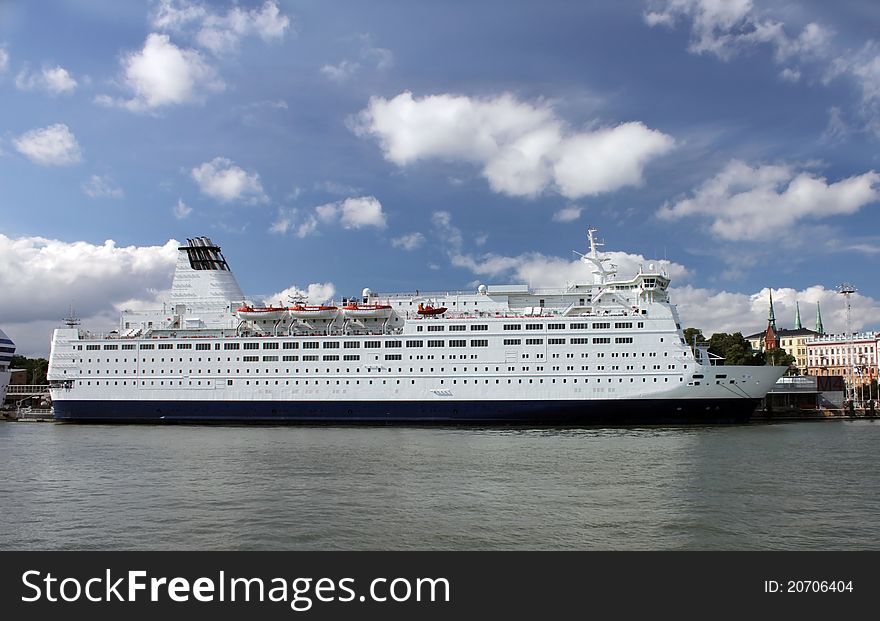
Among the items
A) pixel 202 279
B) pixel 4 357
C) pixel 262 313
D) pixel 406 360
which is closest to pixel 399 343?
pixel 406 360

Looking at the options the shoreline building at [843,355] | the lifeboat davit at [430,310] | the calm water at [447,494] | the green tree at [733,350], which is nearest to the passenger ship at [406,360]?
the lifeboat davit at [430,310]

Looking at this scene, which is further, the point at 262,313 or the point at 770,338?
the point at 770,338

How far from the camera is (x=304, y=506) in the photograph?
53.9 feet

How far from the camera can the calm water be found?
538 inches

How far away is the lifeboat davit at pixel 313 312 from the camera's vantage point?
140ft

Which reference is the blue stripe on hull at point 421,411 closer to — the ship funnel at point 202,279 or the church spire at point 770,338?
the ship funnel at point 202,279

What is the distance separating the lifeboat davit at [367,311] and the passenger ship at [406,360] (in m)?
0.07

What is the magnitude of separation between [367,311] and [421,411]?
7.26 metres

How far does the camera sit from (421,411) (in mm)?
38812

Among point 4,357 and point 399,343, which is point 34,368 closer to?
point 4,357

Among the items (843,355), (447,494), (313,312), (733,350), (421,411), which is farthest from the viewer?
(843,355)

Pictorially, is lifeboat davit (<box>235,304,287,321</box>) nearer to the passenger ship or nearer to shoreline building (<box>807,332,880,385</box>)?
the passenger ship

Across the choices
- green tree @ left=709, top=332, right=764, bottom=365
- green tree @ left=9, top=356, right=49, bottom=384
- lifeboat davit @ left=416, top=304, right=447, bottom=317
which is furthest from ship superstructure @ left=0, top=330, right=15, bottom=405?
green tree @ left=709, top=332, right=764, bottom=365
